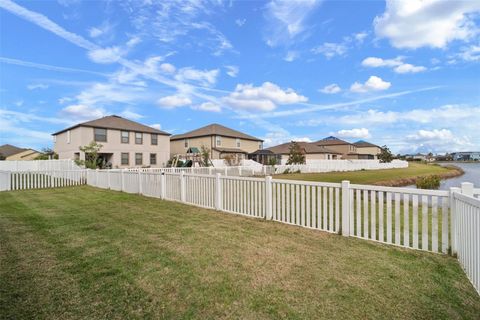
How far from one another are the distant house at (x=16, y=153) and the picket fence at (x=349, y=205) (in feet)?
143

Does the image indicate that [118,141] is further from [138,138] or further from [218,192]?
[218,192]

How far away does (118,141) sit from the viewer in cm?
3062

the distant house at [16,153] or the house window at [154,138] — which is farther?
the distant house at [16,153]

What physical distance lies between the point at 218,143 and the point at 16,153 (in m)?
38.1

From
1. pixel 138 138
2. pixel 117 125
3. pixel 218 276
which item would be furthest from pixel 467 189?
pixel 138 138

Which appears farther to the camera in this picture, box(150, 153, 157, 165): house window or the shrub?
box(150, 153, 157, 165): house window

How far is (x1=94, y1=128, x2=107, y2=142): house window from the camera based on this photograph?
29.0 metres

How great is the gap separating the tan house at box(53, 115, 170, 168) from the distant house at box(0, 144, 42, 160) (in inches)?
674

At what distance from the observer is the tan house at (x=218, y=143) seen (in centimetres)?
3750

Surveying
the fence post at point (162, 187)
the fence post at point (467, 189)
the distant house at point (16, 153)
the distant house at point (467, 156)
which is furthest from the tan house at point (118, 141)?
the distant house at point (467, 156)

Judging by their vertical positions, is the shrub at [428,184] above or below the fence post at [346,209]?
below

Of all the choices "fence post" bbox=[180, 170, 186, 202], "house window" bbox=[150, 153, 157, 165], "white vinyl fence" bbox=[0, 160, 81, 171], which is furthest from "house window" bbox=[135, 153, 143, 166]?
"fence post" bbox=[180, 170, 186, 202]

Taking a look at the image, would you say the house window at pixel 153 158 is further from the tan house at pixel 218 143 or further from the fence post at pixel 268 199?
the fence post at pixel 268 199

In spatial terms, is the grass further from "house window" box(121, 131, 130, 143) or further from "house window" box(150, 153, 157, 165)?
"house window" box(121, 131, 130, 143)
